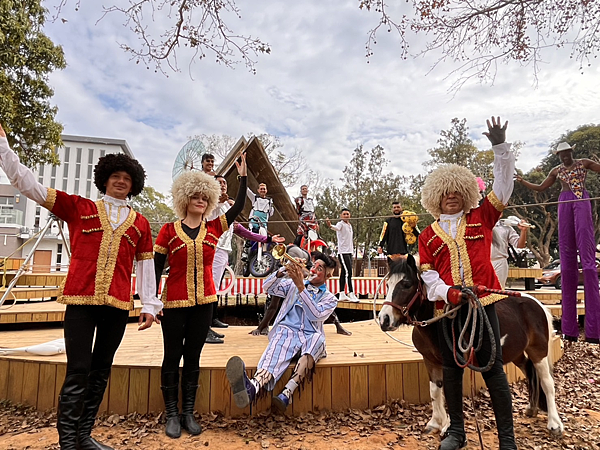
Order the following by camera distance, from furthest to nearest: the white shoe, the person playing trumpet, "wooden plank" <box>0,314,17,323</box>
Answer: the white shoe → "wooden plank" <box>0,314,17,323</box> → the person playing trumpet

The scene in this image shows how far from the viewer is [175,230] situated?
2.72 m

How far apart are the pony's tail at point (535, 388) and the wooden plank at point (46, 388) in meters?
3.80

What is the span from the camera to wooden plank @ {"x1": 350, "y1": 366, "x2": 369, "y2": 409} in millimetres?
3062

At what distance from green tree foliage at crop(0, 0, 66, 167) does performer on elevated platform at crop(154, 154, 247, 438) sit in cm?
847

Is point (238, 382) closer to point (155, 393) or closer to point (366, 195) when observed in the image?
point (155, 393)

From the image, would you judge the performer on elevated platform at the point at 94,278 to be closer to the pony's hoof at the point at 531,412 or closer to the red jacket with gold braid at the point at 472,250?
the red jacket with gold braid at the point at 472,250

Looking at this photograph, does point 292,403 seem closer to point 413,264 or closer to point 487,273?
point 413,264

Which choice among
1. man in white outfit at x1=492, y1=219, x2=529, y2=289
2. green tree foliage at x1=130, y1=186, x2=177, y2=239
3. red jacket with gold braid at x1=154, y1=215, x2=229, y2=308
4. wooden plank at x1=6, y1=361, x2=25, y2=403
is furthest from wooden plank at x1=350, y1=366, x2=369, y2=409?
green tree foliage at x1=130, y1=186, x2=177, y2=239

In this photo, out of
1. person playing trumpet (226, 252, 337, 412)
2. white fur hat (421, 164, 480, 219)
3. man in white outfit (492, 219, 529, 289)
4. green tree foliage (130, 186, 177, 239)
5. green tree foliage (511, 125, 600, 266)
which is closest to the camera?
white fur hat (421, 164, 480, 219)

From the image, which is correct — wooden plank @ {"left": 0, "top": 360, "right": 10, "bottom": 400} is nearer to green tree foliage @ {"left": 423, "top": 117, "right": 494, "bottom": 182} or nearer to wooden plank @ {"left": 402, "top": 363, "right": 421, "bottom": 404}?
wooden plank @ {"left": 402, "top": 363, "right": 421, "bottom": 404}

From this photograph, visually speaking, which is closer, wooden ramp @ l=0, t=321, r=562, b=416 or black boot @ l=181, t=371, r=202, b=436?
black boot @ l=181, t=371, r=202, b=436

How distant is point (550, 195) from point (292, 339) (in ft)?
74.2

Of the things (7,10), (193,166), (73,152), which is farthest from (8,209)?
(193,166)

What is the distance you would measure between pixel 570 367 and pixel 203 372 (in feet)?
14.4
